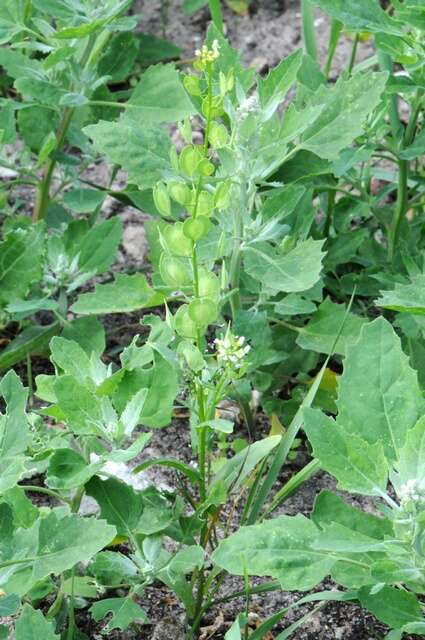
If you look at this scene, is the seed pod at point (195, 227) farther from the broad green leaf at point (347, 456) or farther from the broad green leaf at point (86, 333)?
the broad green leaf at point (86, 333)

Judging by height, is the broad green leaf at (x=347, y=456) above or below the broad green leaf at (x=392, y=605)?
above

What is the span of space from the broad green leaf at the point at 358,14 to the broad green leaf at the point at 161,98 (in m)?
0.47

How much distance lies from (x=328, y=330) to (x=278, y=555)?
712mm

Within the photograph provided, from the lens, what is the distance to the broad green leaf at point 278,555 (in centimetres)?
172

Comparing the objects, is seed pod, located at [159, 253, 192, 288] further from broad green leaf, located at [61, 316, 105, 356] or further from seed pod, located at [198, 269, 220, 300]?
broad green leaf, located at [61, 316, 105, 356]

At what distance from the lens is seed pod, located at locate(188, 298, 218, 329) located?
1741 millimetres

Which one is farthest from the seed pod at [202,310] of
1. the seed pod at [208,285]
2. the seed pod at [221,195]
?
the seed pod at [221,195]

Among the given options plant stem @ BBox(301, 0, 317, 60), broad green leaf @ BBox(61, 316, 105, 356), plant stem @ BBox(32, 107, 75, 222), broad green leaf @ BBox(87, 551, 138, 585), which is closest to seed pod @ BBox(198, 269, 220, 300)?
broad green leaf @ BBox(87, 551, 138, 585)

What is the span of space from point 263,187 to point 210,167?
76cm

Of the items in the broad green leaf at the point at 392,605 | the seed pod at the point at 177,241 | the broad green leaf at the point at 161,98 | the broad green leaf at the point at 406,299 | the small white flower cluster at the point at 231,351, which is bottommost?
the broad green leaf at the point at 392,605

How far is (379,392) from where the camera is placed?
6.11ft

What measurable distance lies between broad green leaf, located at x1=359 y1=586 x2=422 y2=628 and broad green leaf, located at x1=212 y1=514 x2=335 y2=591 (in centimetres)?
8

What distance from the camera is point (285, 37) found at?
362cm

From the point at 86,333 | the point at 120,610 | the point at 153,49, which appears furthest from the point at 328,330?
the point at 153,49
